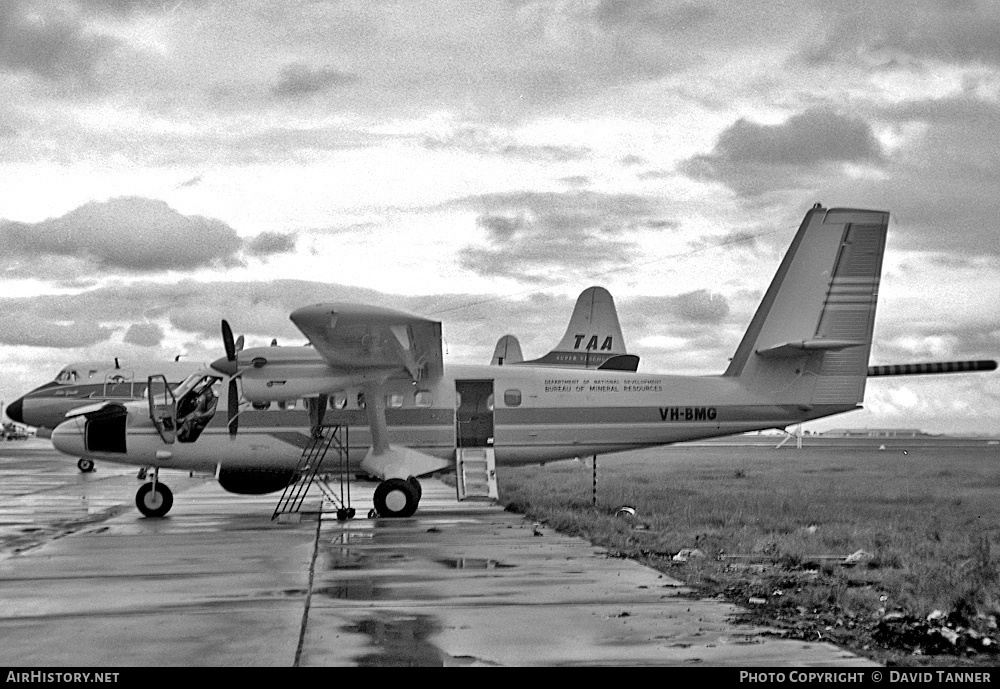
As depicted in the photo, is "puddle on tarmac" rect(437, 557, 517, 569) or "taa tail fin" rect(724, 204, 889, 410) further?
"taa tail fin" rect(724, 204, 889, 410)

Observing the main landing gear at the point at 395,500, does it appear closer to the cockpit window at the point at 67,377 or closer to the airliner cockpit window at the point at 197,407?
the airliner cockpit window at the point at 197,407

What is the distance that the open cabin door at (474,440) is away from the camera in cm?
1927

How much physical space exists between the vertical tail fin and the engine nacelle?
14.4 meters

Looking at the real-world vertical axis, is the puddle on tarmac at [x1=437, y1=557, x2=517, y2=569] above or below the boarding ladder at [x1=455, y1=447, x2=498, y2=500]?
below

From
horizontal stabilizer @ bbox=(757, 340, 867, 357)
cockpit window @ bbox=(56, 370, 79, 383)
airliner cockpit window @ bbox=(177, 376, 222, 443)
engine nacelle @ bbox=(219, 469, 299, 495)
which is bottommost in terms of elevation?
engine nacelle @ bbox=(219, 469, 299, 495)

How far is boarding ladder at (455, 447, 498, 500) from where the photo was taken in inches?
752

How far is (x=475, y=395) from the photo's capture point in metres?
20.5

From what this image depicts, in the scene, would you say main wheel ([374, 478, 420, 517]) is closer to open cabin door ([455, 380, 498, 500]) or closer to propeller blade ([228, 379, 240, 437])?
open cabin door ([455, 380, 498, 500])

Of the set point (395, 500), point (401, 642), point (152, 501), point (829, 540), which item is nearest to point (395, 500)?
point (395, 500)

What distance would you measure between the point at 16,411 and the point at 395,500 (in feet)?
75.1

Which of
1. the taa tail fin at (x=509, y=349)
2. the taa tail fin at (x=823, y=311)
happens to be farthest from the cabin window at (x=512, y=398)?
the taa tail fin at (x=509, y=349)

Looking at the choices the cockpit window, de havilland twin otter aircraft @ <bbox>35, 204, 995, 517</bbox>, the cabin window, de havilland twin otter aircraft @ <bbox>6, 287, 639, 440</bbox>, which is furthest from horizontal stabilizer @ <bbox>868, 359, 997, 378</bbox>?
the cockpit window

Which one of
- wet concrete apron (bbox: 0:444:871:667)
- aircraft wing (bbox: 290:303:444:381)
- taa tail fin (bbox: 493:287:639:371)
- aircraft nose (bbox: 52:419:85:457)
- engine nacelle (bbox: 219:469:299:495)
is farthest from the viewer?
taa tail fin (bbox: 493:287:639:371)
